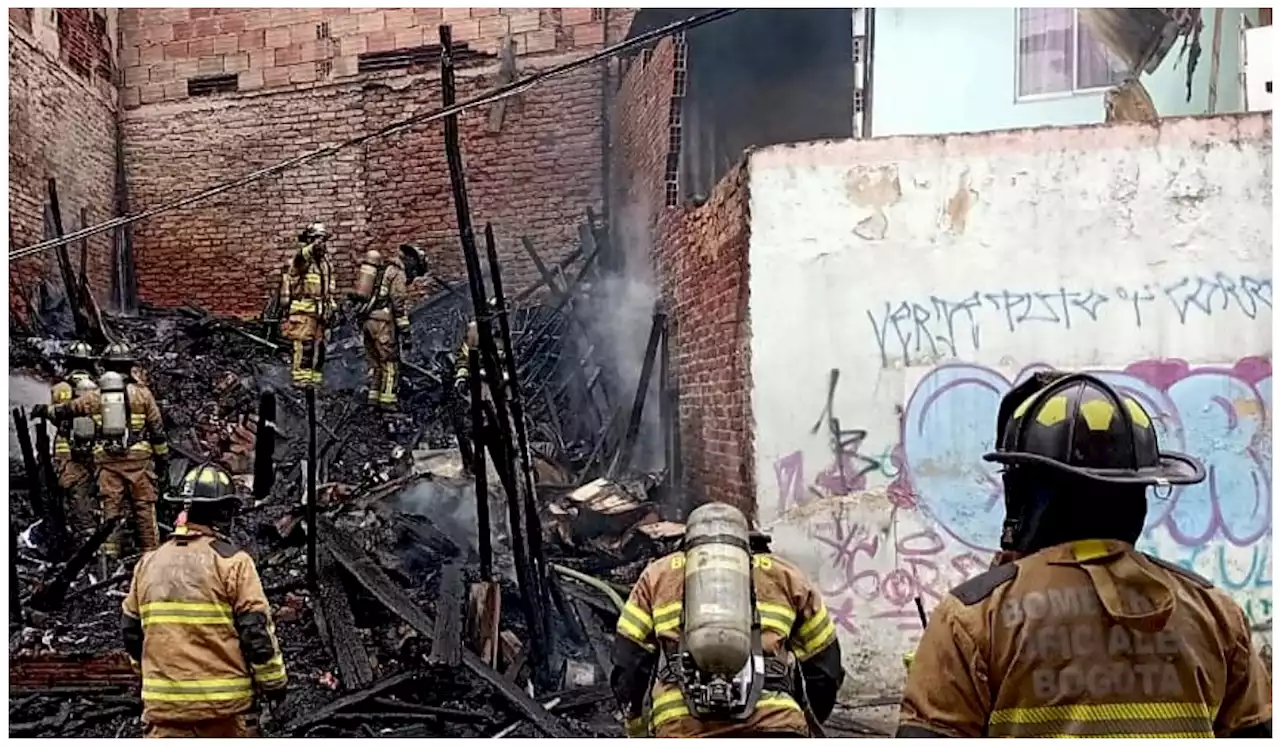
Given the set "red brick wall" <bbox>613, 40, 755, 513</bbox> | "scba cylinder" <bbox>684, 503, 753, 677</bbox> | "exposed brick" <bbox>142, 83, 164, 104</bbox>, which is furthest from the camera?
"exposed brick" <bbox>142, 83, 164, 104</bbox>

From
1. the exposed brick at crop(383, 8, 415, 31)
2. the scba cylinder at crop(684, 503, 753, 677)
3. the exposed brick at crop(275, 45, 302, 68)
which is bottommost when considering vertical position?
the scba cylinder at crop(684, 503, 753, 677)

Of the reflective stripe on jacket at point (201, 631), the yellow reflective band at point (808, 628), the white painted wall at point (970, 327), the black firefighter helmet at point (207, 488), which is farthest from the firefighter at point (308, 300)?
the yellow reflective band at point (808, 628)

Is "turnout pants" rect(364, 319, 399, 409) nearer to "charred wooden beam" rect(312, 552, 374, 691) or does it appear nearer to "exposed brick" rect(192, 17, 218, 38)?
"charred wooden beam" rect(312, 552, 374, 691)

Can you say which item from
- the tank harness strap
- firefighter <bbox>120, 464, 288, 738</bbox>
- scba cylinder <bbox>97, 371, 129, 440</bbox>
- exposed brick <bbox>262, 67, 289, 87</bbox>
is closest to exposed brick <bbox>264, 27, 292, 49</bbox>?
exposed brick <bbox>262, 67, 289, 87</bbox>

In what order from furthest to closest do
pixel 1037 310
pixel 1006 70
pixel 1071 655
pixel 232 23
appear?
pixel 232 23, pixel 1006 70, pixel 1037 310, pixel 1071 655

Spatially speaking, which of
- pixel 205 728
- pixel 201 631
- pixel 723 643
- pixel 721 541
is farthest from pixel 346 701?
pixel 723 643

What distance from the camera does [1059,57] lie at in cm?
520

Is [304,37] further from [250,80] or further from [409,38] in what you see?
[409,38]

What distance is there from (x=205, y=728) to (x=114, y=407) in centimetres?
200

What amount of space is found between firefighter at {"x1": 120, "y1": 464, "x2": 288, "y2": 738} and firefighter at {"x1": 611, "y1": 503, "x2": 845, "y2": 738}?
53.3 inches

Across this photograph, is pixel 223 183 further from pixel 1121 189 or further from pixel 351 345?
pixel 1121 189

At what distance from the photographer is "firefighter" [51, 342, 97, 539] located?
17.9ft

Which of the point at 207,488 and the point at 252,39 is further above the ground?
the point at 252,39

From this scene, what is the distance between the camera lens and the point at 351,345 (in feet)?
18.4
